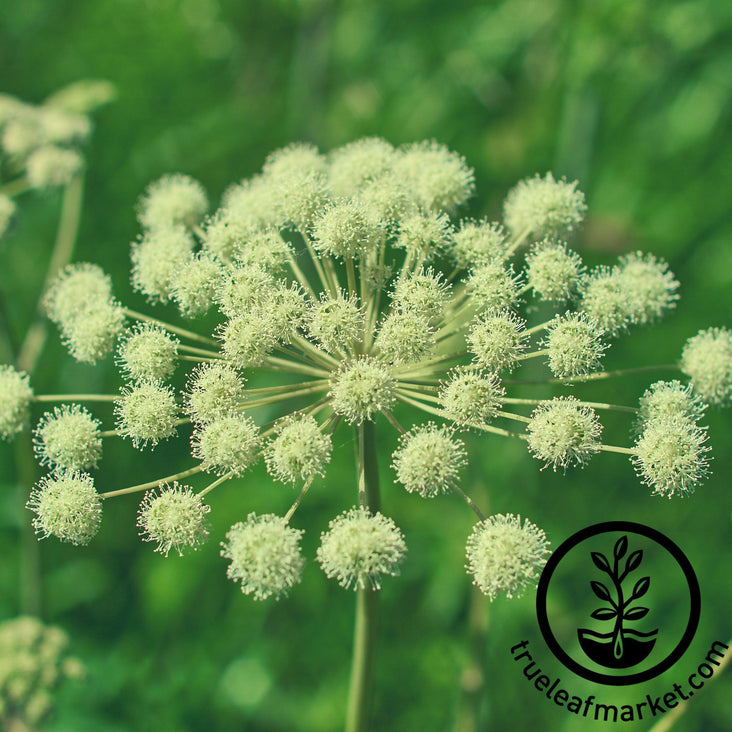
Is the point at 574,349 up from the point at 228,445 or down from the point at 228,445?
up

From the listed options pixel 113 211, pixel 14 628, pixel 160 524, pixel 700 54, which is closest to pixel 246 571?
pixel 160 524

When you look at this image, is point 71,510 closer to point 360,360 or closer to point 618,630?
point 360,360

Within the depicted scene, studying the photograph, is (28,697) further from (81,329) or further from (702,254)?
(702,254)

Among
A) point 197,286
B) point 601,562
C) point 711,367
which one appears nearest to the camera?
point 197,286

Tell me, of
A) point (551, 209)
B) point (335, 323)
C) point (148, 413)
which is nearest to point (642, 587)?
point (551, 209)

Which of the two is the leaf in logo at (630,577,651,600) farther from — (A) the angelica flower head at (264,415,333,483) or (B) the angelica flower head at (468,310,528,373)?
(A) the angelica flower head at (264,415,333,483)

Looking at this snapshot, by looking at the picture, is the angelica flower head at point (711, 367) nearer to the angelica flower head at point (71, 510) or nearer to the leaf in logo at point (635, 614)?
the leaf in logo at point (635, 614)

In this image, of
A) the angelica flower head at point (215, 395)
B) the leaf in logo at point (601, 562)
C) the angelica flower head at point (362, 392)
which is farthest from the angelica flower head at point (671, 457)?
the angelica flower head at point (215, 395)
